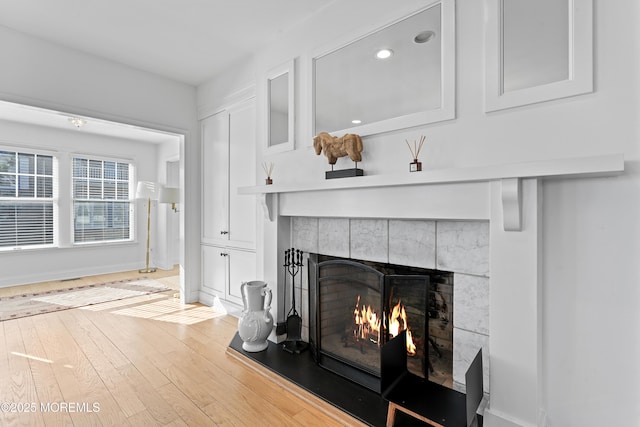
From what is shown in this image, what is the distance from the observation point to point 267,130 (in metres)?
2.84

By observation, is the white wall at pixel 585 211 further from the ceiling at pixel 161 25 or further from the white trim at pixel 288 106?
the ceiling at pixel 161 25

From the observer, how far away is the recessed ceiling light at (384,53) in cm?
201

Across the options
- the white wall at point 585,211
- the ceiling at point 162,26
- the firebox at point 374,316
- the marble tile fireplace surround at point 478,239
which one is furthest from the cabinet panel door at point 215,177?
the white wall at point 585,211

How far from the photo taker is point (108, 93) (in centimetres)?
324

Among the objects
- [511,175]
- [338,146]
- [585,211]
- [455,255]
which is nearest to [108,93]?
[338,146]

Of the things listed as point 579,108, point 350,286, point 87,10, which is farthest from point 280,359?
point 87,10

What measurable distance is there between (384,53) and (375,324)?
1713 mm

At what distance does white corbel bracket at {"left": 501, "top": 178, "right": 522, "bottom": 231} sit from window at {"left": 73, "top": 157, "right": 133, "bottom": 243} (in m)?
6.45

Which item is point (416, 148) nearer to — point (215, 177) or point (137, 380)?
point (137, 380)

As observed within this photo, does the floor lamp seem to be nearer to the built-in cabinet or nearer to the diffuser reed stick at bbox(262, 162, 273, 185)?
the built-in cabinet

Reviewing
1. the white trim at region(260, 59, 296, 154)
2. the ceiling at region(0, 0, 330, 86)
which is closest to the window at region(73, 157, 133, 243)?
the ceiling at region(0, 0, 330, 86)

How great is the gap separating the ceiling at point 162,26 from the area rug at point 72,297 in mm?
2243

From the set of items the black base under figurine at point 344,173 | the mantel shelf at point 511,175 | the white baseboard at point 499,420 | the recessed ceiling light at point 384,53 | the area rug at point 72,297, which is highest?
the recessed ceiling light at point 384,53

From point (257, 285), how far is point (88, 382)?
48.6 inches
